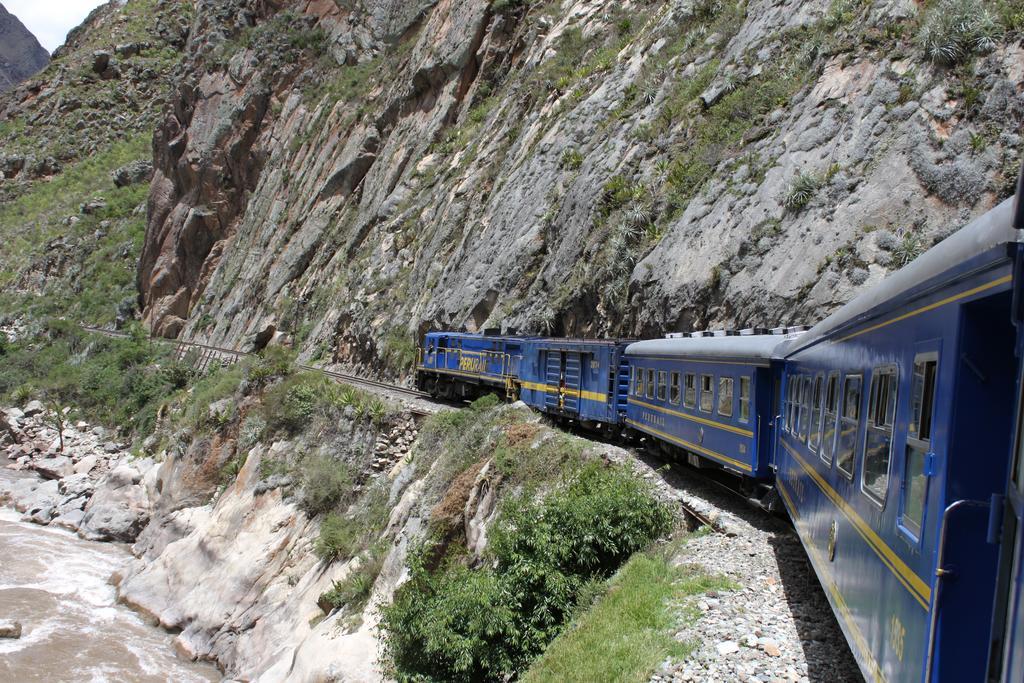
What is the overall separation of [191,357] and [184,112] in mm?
31754

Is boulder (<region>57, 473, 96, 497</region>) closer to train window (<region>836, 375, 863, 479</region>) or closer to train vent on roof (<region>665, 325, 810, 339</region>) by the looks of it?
train vent on roof (<region>665, 325, 810, 339</region>)

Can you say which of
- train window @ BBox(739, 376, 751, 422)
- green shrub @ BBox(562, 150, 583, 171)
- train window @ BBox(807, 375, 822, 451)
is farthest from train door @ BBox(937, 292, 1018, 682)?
green shrub @ BBox(562, 150, 583, 171)

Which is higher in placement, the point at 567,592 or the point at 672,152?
the point at 672,152

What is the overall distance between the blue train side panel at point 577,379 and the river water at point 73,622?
9.95 m

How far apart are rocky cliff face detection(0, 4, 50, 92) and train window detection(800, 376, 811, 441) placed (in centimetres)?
21916

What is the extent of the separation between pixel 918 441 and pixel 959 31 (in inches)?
670

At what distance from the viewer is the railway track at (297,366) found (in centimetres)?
2936

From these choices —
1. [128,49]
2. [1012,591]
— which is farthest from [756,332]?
[128,49]

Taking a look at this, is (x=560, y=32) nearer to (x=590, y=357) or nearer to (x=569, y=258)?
(x=569, y=258)

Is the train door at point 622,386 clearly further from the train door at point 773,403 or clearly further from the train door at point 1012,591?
the train door at point 1012,591

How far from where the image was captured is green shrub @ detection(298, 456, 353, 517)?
21156 millimetres

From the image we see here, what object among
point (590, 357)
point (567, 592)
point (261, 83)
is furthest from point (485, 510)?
point (261, 83)

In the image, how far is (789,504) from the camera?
10.0 metres

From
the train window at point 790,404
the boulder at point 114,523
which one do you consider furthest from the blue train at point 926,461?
the boulder at point 114,523
